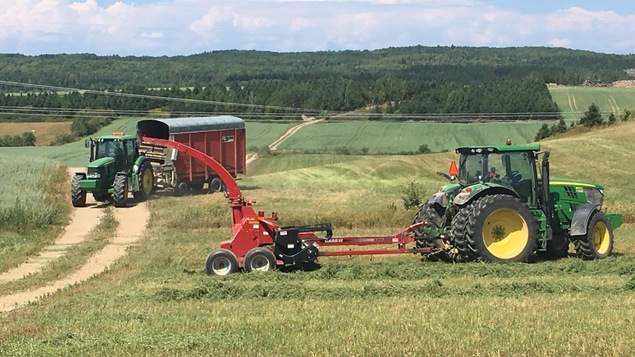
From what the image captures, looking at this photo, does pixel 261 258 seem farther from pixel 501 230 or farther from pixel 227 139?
pixel 227 139

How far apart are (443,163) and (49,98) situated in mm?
59968

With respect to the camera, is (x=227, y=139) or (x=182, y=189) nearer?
(x=182, y=189)

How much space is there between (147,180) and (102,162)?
73.8 inches

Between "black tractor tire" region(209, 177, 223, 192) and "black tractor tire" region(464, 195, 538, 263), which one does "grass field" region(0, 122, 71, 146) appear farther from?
"black tractor tire" region(464, 195, 538, 263)

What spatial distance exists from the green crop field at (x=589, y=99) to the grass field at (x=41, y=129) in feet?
168

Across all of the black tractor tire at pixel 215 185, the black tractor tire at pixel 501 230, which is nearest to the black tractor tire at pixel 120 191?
the black tractor tire at pixel 215 185

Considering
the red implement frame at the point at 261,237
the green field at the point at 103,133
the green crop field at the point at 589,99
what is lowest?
the green field at the point at 103,133

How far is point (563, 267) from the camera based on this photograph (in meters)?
13.6

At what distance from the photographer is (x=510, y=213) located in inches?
562

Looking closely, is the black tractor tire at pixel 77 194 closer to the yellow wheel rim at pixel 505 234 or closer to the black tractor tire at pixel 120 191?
the black tractor tire at pixel 120 191

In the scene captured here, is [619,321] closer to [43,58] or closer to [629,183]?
[629,183]

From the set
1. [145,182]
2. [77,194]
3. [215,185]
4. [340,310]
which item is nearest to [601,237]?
[340,310]

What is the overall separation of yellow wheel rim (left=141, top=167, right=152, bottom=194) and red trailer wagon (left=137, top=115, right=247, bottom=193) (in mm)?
959

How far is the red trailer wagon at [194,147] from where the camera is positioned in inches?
1252
